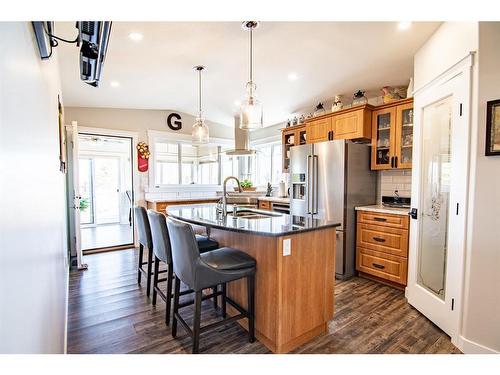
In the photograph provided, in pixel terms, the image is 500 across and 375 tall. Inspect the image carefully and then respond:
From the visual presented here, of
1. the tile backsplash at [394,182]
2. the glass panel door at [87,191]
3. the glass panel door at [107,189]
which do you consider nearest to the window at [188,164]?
the glass panel door at [107,189]

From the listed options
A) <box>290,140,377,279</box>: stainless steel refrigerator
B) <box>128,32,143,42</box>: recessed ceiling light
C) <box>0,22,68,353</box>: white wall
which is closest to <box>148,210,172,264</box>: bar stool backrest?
<box>0,22,68,353</box>: white wall

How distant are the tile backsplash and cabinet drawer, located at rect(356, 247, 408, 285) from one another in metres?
0.87

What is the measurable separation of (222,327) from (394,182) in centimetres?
289

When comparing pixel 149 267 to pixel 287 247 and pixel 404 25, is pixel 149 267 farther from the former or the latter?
pixel 404 25

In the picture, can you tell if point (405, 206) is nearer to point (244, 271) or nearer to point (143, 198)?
point (244, 271)

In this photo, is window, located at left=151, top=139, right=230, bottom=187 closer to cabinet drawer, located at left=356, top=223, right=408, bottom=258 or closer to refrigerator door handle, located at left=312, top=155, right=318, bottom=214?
refrigerator door handle, located at left=312, top=155, right=318, bottom=214

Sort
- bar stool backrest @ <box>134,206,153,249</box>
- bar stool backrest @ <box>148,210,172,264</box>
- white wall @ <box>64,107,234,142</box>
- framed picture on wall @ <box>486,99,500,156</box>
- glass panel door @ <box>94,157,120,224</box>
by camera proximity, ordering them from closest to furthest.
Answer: framed picture on wall @ <box>486,99,500,156</box>
bar stool backrest @ <box>148,210,172,264</box>
bar stool backrest @ <box>134,206,153,249</box>
white wall @ <box>64,107,234,142</box>
glass panel door @ <box>94,157,120,224</box>

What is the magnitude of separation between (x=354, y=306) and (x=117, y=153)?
7.42 meters

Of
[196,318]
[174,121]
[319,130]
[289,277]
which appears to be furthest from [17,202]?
[174,121]

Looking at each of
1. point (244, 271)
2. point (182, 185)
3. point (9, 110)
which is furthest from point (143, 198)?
point (9, 110)

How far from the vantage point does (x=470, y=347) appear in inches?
76.3

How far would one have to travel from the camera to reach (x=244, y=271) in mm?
1952

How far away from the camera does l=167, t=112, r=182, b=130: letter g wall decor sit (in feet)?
17.5

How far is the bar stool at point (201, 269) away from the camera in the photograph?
184 cm
